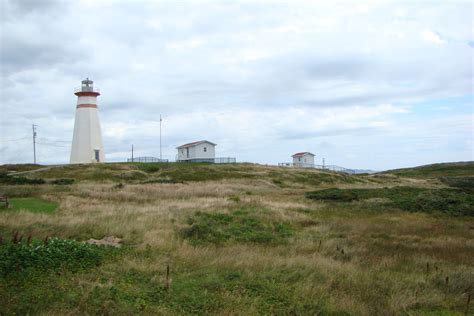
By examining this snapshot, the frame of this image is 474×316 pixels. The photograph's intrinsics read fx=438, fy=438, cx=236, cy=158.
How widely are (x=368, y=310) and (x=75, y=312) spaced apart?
4.69 m

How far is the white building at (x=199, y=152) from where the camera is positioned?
73.4 m

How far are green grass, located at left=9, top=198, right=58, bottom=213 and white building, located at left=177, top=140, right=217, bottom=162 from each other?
52.2 meters

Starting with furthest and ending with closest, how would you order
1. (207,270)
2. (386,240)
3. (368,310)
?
1. (386,240)
2. (207,270)
3. (368,310)

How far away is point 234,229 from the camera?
15.2 metres

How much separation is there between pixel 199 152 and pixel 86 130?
20.9 meters

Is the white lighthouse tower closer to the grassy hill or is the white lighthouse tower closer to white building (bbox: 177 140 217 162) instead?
white building (bbox: 177 140 217 162)

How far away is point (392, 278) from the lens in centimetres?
924

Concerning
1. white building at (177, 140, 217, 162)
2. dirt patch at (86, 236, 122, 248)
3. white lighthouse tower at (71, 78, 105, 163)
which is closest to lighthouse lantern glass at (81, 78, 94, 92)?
white lighthouse tower at (71, 78, 105, 163)

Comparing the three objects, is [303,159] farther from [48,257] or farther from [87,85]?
[48,257]

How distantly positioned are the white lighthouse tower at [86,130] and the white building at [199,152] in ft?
58.1

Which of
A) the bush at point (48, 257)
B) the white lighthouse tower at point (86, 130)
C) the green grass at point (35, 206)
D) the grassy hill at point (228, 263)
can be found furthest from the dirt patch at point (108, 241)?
the white lighthouse tower at point (86, 130)

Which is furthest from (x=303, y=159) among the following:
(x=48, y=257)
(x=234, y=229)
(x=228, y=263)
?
(x=48, y=257)

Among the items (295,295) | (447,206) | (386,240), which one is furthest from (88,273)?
(447,206)

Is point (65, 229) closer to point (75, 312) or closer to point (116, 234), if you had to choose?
point (116, 234)
